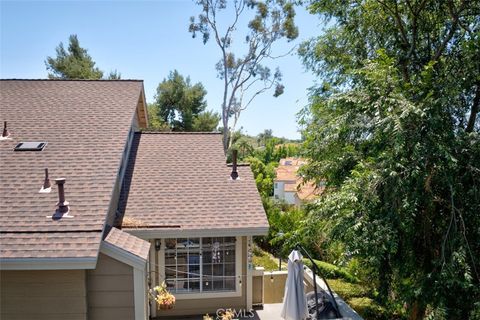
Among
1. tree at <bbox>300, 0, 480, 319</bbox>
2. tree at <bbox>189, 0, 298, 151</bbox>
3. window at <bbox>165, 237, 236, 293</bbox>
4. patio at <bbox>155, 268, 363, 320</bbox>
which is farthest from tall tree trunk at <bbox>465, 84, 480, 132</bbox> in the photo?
tree at <bbox>189, 0, 298, 151</bbox>

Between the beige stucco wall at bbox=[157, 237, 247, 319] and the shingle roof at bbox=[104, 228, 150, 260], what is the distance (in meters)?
2.66

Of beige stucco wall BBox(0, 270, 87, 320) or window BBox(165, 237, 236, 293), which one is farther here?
window BBox(165, 237, 236, 293)

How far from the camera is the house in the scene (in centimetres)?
609

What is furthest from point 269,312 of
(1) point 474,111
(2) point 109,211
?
(1) point 474,111

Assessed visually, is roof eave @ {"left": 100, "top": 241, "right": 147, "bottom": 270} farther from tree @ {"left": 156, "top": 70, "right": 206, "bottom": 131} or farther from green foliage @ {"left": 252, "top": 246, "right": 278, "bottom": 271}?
tree @ {"left": 156, "top": 70, "right": 206, "bottom": 131}

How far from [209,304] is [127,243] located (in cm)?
338

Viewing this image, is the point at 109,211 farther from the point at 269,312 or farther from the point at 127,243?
the point at 269,312

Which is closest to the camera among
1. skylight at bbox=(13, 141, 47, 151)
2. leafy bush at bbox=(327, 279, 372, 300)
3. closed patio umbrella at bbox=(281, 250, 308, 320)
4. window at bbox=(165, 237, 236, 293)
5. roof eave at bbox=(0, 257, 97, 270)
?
roof eave at bbox=(0, 257, 97, 270)

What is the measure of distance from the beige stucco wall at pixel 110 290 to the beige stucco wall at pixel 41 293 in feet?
0.71

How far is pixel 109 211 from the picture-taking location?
753 centimetres

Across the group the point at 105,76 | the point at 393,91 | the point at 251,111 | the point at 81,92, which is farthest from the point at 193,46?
the point at 393,91

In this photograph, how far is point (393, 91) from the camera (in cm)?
649

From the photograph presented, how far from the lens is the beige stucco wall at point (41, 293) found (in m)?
6.07

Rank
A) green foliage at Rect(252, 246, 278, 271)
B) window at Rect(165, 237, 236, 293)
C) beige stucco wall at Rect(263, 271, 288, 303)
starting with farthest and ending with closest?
green foliage at Rect(252, 246, 278, 271) < beige stucco wall at Rect(263, 271, 288, 303) < window at Rect(165, 237, 236, 293)
